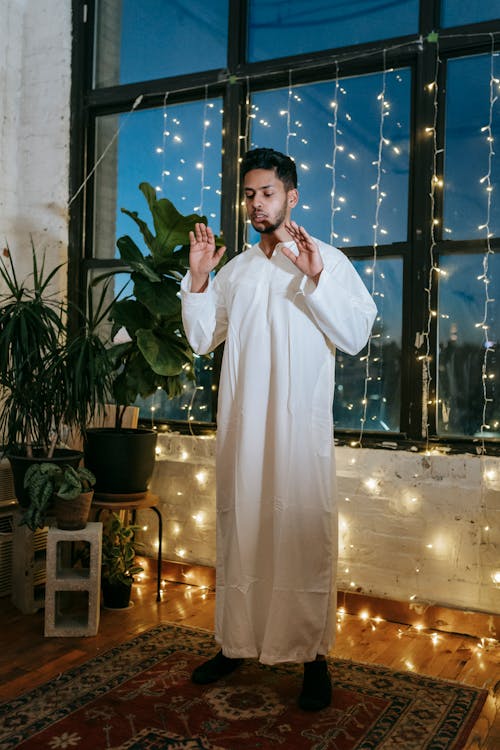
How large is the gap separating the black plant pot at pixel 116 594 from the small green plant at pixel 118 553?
2cm

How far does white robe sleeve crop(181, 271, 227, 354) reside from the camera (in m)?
2.47

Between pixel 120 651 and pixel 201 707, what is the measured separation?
562 millimetres

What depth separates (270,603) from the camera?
232 centimetres

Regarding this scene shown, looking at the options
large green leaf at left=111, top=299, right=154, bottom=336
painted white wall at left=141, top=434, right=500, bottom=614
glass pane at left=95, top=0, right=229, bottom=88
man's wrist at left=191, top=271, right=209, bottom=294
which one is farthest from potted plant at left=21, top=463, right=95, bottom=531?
glass pane at left=95, top=0, right=229, bottom=88

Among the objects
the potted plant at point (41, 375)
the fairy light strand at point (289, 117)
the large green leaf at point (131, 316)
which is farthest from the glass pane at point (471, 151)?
the potted plant at point (41, 375)

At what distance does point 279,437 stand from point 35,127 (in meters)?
2.77

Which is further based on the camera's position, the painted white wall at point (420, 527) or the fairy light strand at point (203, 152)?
the fairy light strand at point (203, 152)

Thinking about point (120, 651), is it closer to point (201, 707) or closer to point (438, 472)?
point (201, 707)

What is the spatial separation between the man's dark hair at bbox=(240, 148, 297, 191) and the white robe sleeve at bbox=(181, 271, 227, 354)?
0.43 m

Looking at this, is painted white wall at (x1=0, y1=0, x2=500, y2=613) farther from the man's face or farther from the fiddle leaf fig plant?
the man's face

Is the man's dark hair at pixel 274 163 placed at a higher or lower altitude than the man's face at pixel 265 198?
higher

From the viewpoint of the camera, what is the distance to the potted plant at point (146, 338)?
10.6 feet

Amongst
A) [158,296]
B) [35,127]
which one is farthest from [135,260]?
[35,127]

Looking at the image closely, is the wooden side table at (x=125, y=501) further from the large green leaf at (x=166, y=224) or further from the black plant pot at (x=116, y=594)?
the large green leaf at (x=166, y=224)
